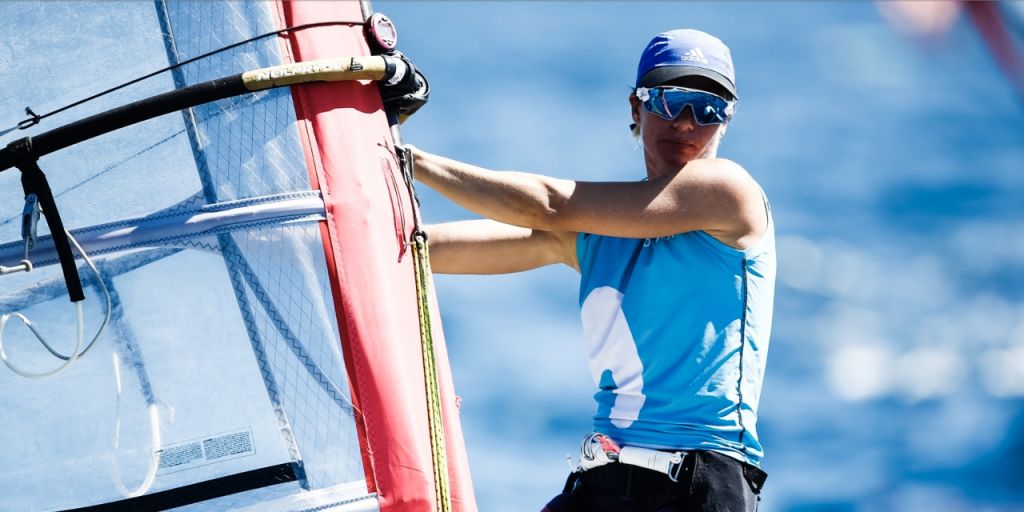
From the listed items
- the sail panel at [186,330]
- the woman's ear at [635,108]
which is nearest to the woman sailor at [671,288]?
the woman's ear at [635,108]

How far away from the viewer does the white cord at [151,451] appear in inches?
114

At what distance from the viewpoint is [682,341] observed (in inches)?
118

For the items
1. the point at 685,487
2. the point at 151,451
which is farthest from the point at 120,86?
the point at 685,487

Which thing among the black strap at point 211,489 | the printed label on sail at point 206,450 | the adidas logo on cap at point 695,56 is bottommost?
the black strap at point 211,489

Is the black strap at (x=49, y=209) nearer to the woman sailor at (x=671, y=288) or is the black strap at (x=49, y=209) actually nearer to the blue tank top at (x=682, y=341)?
the woman sailor at (x=671, y=288)

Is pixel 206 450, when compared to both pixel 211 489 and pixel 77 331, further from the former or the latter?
pixel 77 331

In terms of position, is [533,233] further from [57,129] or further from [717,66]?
[57,129]

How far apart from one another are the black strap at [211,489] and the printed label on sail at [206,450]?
5 centimetres

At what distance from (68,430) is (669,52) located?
1832 mm

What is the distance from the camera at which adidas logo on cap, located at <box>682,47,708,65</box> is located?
10.4 ft

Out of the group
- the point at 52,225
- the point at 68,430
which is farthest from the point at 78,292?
the point at 68,430

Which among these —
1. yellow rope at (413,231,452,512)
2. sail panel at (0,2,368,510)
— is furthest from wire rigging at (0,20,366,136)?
yellow rope at (413,231,452,512)

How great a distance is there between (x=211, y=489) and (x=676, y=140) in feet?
4.94

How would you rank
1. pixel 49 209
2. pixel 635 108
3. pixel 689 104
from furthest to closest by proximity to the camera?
pixel 635 108
pixel 689 104
pixel 49 209
